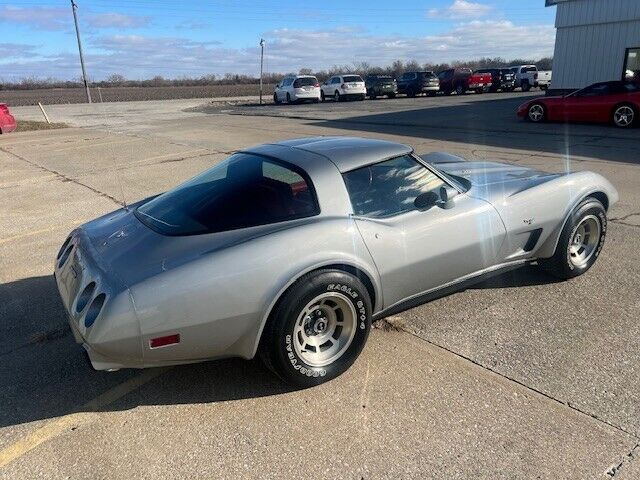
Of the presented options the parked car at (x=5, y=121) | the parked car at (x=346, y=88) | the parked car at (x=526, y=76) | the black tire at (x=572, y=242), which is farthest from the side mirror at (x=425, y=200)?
the parked car at (x=526, y=76)

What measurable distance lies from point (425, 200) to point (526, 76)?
1497 inches

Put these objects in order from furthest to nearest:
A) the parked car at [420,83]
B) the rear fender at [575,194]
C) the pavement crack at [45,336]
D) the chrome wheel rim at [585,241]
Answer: the parked car at [420,83], the chrome wheel rim at [585,241], the rear fender at [575,194], the pavement crack at [45,336]

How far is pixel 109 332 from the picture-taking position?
245 centimetres

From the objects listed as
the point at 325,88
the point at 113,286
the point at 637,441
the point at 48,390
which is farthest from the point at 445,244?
the point at 325,88

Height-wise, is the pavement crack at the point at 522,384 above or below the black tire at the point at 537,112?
below

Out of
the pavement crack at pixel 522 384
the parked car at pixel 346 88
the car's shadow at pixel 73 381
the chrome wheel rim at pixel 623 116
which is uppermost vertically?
the parked car at pixel 346 88

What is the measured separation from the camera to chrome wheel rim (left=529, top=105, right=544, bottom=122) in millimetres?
15461

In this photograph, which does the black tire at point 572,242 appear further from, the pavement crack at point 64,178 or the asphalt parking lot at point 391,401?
the pavement crack at point 64,178

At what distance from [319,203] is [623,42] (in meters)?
21.7

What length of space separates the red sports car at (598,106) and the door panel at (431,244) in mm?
12428

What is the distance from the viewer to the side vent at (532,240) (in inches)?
151

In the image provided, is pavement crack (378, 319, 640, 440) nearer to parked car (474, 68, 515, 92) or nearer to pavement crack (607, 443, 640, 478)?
pavement crack (607, 443, 640, 478)

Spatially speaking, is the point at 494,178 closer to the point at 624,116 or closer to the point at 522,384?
the point at 522,384

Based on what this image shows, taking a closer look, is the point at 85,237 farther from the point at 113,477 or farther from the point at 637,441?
the point at 637,441
